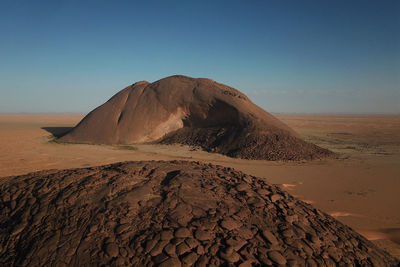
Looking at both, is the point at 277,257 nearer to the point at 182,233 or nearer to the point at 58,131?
the point at 182,233

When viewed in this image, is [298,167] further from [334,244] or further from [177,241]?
[177,241]

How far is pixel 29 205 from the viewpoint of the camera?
2.80 metres

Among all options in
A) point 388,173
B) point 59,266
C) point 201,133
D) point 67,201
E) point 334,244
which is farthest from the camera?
point 201,133

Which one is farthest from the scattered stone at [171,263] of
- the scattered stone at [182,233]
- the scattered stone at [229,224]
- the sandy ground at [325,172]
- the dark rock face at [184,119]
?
the dark rock face at [184,119]

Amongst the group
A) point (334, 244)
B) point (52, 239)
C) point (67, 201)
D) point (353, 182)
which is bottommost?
point (353, 182)

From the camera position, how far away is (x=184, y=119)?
41.2 ft

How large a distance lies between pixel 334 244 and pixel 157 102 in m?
11.2

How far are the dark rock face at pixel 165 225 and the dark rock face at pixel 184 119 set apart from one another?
21.9 ft

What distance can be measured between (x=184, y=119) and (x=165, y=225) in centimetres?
1035

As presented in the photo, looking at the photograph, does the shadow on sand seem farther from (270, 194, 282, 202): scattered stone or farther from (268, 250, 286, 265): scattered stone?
(268, 250, 286, 265): scattered stone

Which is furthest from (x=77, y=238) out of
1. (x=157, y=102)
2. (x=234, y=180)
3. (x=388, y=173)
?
(x=157, y=102)

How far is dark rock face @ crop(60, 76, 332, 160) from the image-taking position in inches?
398

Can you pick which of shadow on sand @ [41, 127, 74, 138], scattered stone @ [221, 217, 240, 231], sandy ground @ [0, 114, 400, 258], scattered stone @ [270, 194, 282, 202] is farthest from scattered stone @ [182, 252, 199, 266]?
shadow on sand @ [41, 127, 74, 138]

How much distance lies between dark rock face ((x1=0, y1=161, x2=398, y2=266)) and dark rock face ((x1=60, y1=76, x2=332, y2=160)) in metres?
6.68
